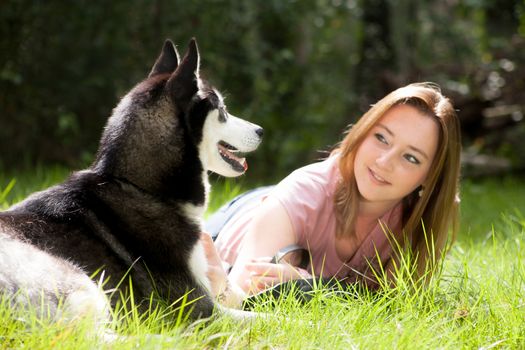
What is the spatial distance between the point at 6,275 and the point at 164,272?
2.06 ft

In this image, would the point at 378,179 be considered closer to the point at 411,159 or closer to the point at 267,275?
the point at 411,159

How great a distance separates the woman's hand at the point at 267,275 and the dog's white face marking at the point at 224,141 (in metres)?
0.46

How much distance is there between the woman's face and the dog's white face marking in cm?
70

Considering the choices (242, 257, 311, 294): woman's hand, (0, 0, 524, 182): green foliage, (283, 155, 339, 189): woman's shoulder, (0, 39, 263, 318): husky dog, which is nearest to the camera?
(0, 39, 263, 318): husky dog

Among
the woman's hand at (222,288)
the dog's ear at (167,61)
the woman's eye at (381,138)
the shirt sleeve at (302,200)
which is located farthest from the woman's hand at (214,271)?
the woman's eye at (381,138)

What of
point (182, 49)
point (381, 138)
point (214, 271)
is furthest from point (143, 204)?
point (182, 49)

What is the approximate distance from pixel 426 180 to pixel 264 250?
0.97 m

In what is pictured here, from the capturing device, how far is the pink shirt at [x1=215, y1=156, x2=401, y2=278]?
343cm

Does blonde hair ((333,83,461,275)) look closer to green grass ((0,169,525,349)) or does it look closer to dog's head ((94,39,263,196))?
green grass ((0,169,525,349))

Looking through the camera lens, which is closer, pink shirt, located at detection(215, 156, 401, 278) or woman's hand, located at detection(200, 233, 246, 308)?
woman's hand, located at detection(200, 233, 246, 308)

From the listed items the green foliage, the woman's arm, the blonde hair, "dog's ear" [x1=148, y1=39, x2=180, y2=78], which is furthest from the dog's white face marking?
the green foliage

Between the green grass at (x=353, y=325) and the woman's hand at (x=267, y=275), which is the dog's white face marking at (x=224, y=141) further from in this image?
the green grass at (x=353, y=325)

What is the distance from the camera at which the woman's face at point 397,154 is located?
11.0 feet

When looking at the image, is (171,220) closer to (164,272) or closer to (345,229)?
(164,272)
